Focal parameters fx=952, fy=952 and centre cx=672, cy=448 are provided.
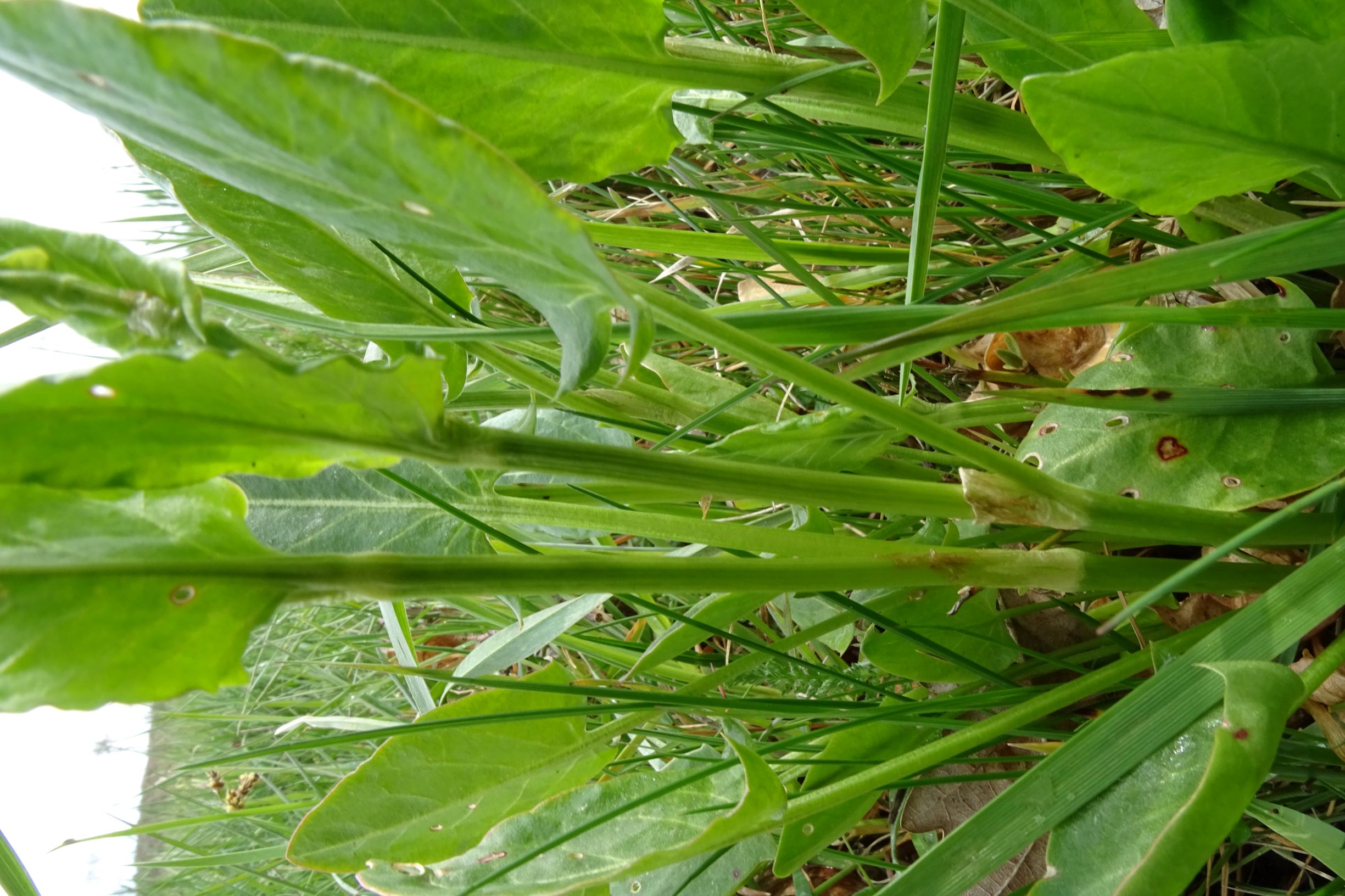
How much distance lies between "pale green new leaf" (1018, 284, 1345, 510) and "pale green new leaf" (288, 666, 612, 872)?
32 cm

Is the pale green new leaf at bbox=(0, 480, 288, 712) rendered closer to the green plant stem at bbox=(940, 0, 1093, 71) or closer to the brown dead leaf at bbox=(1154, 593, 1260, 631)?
the green plant stem at bbox=(940, 0, 1093, 71)

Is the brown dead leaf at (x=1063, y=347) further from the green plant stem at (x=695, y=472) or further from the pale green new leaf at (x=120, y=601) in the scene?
the pale green new leaf at (x=120, y=601)

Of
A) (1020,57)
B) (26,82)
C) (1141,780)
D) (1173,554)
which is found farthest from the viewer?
(1173,554)

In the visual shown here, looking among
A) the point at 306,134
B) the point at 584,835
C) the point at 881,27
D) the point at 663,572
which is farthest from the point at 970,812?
the point at 306,134

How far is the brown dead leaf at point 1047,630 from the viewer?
2.14ft

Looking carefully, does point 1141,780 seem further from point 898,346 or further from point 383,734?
point 383,734

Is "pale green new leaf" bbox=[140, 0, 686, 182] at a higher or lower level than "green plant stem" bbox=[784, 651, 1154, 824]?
higher

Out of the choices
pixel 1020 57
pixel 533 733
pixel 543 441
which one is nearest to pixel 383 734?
pixel 533 733

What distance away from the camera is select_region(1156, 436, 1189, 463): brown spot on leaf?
49cm

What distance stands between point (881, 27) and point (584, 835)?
458 mm

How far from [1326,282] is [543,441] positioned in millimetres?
463

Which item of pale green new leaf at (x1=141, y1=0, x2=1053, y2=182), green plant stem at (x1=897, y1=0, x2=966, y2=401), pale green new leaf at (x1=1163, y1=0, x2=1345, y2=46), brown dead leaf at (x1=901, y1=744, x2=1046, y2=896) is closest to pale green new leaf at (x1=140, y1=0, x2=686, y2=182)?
pale green new leaf at (x1=141, y1=0, x2=1053, y2=182)

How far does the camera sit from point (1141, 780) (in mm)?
399

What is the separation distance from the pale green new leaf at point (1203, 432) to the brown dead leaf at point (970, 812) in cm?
24
